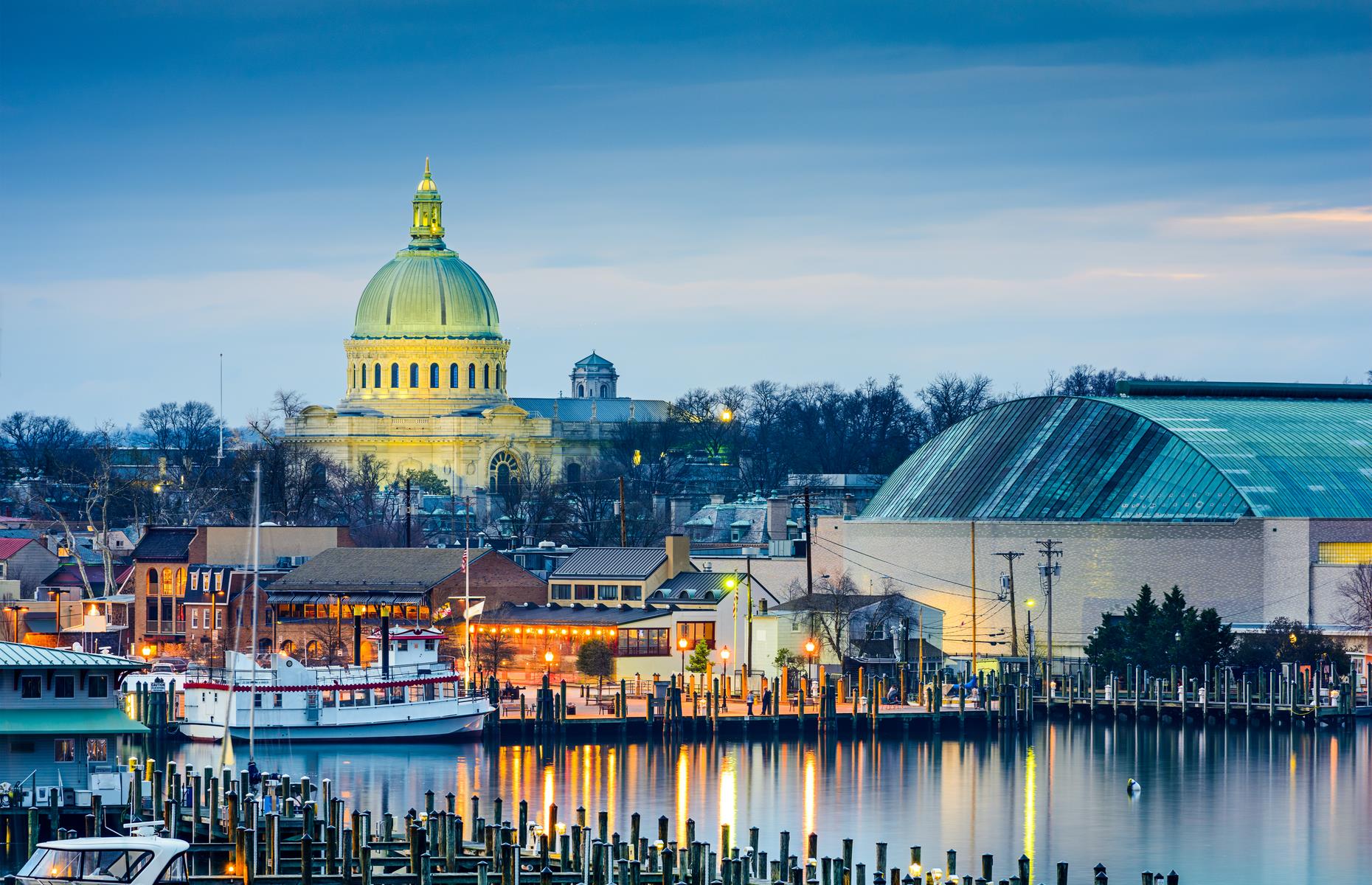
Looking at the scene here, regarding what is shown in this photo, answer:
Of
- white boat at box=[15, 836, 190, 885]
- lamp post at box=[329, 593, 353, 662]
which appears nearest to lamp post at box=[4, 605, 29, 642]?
lamp post at box=[329, 593, 353, 662]

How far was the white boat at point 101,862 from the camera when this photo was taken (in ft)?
152

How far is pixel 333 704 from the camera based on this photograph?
8344 cm

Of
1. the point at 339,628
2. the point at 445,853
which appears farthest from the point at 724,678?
the point at 445,853

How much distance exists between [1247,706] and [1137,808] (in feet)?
65.5

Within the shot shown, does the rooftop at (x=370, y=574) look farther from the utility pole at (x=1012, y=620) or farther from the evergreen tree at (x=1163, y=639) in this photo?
the evergreen tree at (x=1163, y=639)

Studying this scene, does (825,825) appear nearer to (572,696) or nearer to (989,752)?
(989,752)

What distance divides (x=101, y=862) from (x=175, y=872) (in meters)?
1.71

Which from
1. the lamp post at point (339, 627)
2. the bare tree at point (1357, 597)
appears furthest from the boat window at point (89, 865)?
the bare tree at point (1357, 597)

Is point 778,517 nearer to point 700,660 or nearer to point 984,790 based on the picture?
point 700,660

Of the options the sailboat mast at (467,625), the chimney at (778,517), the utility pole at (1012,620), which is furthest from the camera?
the chimney at (778,517)

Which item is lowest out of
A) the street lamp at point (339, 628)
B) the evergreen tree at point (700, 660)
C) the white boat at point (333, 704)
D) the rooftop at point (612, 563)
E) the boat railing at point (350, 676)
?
the white boat at point (333, 704)

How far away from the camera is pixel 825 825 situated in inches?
2603

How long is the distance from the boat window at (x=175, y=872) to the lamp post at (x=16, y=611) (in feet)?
205

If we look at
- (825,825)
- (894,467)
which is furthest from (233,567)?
(894,467)
